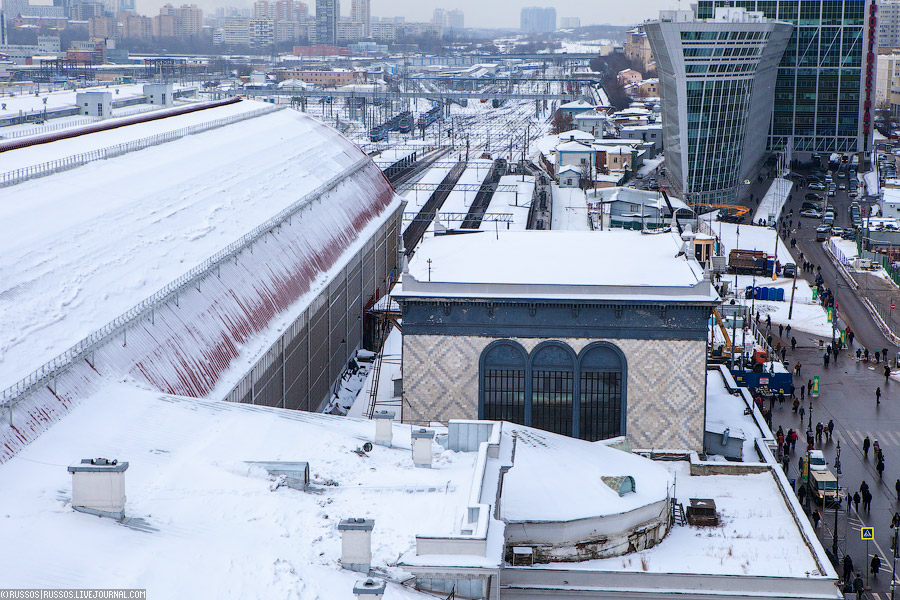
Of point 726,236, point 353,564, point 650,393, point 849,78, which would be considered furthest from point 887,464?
point 849,78

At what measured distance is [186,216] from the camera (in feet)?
134

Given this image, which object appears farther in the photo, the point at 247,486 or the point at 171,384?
the point at 171,384

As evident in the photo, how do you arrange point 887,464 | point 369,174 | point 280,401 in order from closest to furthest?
1. point 280,401
2. point 887,464
3. point 369,174

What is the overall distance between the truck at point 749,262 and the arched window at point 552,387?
4031 cm

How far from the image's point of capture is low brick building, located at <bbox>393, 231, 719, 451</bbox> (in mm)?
33000

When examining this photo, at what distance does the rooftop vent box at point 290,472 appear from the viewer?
2109 cm

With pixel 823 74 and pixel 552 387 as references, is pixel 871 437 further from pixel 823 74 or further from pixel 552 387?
pixel 823 74

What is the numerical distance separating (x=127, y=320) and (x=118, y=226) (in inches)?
310

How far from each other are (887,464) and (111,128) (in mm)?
39294

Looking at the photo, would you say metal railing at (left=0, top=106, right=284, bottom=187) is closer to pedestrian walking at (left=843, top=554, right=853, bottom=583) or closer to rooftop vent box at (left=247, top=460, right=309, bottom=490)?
rooftop vent box at (left=247, top=460, right=309, bottom=490)

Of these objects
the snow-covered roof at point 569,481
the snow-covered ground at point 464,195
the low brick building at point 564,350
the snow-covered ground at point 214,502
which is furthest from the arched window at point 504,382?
the snow-covered ground at point 464,195

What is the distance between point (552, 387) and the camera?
111 feet

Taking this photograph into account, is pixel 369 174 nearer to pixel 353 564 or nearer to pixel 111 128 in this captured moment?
pixel 111 128

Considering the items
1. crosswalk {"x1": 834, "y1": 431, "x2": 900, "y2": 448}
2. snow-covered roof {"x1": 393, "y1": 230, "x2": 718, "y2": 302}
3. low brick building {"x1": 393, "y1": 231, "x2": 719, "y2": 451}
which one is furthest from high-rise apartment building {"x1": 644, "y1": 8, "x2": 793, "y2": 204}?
low brick building {"x1": 393, "y1": 231, "x2": 719, "y2": 451}
